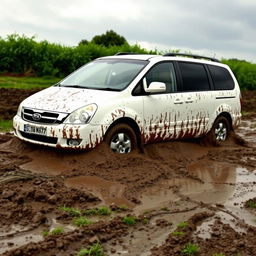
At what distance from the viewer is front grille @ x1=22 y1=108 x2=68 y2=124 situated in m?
8.95

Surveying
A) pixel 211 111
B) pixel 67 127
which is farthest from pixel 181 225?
pixel 211 111

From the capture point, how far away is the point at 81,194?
7.30 metres

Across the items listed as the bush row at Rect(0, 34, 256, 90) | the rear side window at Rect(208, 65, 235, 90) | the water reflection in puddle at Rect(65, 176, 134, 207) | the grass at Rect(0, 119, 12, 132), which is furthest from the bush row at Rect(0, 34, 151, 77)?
the water reflection in puddle at Rect(65, 176, 134, 207)

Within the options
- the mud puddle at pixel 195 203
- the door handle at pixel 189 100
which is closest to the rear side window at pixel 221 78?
the door handle at pixel 189 100

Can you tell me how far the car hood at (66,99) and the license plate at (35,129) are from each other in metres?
0.32

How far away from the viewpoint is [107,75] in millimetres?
10281

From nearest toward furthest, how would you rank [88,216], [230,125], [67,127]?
[88,216]
[67,127]
[230,125]

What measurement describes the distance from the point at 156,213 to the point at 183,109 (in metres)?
4.18

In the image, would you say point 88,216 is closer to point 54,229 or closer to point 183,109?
point 54,229

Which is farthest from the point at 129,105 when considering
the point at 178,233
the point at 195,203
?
the point at 178,233

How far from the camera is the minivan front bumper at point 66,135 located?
8.86 meters

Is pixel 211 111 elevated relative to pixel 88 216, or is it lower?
elevated

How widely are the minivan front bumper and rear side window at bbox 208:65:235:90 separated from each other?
3.88 meters

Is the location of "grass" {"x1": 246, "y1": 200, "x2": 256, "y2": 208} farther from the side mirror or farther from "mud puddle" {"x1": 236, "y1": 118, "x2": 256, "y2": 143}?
"mud puddle" {"x1": 236, "y1": 118, "x2": 256, "y2": 143}
